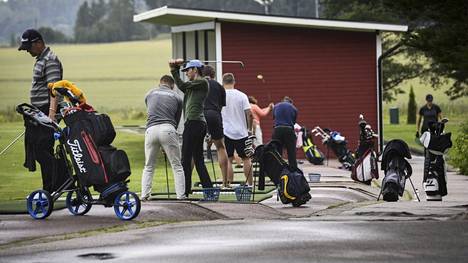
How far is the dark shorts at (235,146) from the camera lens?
19172 millimetres

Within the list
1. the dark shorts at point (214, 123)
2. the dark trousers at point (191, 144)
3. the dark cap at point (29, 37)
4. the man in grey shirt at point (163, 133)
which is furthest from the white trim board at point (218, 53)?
the dark cap at point (29, 37)

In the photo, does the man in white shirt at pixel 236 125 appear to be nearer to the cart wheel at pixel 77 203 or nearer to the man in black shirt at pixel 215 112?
the man in black shirt at pixel 215 112

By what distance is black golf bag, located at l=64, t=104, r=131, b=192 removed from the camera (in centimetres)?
1410

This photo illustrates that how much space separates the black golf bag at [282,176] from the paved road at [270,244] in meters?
2.61

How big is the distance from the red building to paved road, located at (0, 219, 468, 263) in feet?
63.9

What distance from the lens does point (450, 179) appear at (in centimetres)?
2519

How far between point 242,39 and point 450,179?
9.03 meters

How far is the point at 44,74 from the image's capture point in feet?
51.9

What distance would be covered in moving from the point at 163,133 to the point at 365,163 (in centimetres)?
700

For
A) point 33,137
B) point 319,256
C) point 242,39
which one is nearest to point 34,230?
point 33,137

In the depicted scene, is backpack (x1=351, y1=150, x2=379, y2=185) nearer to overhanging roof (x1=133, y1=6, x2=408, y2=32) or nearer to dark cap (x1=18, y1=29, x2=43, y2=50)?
dark cap (x1=18, y1=29, x2=43, y2=50)

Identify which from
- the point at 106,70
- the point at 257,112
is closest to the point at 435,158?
the point at 257,112

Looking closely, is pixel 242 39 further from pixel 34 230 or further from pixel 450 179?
pixel 34 230

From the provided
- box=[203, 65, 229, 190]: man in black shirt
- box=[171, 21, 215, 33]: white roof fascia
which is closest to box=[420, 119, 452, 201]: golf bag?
box=[203, 65, 229, 190]: man in black shirt
